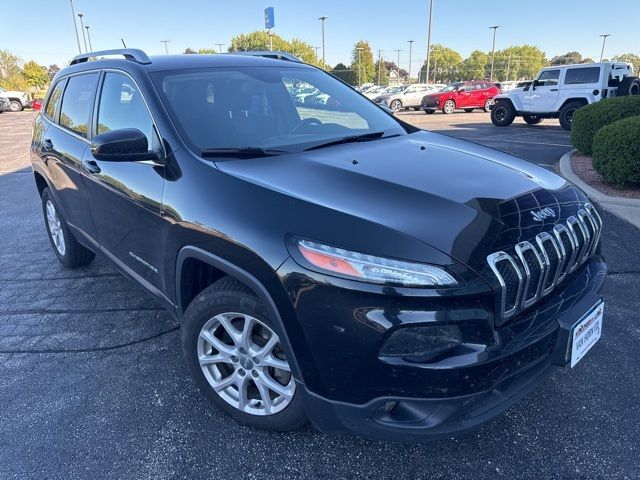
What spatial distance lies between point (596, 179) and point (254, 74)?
19.7ft

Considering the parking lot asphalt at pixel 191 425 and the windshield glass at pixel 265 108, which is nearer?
the parking lot asphalt at pixel 191 425

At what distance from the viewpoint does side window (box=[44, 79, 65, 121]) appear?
4133 mm

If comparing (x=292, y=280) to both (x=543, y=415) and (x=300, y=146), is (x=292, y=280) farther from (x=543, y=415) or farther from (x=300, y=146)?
(x=543, y=415)

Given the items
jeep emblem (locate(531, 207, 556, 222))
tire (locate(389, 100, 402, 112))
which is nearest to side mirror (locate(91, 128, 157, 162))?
jeep emblem (locate(531, 207, 556, 222))

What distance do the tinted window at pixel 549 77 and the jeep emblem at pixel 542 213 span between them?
15.9 meters

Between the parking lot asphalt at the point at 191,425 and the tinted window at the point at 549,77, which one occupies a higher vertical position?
the tinted window at the point at 549,77

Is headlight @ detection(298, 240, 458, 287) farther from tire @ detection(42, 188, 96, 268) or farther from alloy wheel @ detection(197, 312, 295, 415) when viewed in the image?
tire @ detection(42, 188, 96, 268)

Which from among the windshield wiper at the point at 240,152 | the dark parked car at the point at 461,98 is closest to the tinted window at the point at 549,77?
the dark parked car at the point at 461,98

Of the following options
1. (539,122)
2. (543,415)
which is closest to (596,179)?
(543,415)

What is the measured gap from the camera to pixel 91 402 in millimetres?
2703

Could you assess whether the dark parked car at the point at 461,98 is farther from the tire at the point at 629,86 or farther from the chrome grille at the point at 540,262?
the chrome grille at the point at 540,262

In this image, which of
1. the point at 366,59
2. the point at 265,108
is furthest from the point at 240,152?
the point at 366,59

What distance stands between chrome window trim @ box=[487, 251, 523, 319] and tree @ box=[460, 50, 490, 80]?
10630 cm

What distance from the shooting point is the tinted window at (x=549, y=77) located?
15.9m
